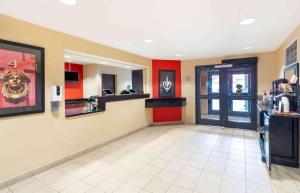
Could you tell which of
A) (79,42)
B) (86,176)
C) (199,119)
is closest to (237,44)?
(199,119)

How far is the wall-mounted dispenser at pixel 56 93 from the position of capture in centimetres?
290

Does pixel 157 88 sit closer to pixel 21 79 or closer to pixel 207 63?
pixel 207 63

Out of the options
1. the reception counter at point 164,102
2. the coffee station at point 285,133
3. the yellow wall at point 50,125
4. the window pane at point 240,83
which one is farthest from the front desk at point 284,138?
the reception counter at point 164,102

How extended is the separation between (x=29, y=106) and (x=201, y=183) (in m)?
2.82

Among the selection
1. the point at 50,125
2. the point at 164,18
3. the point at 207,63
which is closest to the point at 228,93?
the point at 207,63

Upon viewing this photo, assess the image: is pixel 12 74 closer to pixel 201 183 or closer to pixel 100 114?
pixel 100 114

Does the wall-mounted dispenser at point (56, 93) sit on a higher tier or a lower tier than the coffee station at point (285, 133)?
higher

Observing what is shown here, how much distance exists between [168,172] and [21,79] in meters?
2.67

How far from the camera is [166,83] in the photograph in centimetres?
624

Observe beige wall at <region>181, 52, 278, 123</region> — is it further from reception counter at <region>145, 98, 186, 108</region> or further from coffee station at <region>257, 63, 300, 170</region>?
coffee station at <region>257, 63, 300, 170</region>

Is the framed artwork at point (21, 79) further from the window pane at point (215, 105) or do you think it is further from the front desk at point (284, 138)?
the window pane at point (215, 105)

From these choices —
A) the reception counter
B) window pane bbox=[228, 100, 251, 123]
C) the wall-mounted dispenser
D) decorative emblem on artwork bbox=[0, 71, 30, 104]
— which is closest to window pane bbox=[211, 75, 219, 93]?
window pane bbox=[228, 100, 251, 123]

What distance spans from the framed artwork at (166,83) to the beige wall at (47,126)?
245 centimetres

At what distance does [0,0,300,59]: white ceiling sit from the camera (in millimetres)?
2121
